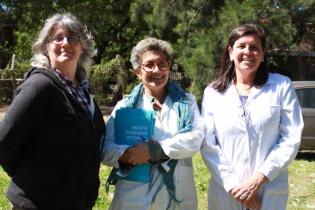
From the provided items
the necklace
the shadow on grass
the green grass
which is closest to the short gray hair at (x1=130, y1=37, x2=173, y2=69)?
the necklace

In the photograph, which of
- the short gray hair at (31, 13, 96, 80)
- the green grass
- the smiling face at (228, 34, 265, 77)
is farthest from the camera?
the green grass

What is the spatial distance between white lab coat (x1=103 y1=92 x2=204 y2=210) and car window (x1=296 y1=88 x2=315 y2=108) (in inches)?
276

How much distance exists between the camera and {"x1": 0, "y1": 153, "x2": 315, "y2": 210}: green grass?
5.98 metres

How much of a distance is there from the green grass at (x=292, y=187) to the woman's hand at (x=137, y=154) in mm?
2271

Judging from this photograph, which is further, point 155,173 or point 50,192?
point 155,173

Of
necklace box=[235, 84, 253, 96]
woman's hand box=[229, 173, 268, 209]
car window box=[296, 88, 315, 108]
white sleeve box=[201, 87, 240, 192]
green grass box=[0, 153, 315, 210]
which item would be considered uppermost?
necklace box=[235, 84, 253, 96]

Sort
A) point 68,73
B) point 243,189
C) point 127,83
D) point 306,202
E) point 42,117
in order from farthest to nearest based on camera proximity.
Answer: point 127,83, point 306,202, point 243,189, point 68,73, point 42,117

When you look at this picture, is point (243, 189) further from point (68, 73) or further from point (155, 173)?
point (68, 73)

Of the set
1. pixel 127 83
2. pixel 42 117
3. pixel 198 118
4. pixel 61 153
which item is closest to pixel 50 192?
pixel 61 153

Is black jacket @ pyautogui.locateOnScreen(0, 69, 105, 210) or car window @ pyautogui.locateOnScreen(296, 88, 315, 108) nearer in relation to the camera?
black jacket @ pyautogui.locateOnScreen(0, 69, 105, 210)

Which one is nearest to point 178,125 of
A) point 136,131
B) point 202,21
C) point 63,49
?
point 136,131

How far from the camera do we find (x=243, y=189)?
3209 millimetres

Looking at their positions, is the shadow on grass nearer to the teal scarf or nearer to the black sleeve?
the teal scarf

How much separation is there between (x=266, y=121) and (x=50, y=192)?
1426 mm
